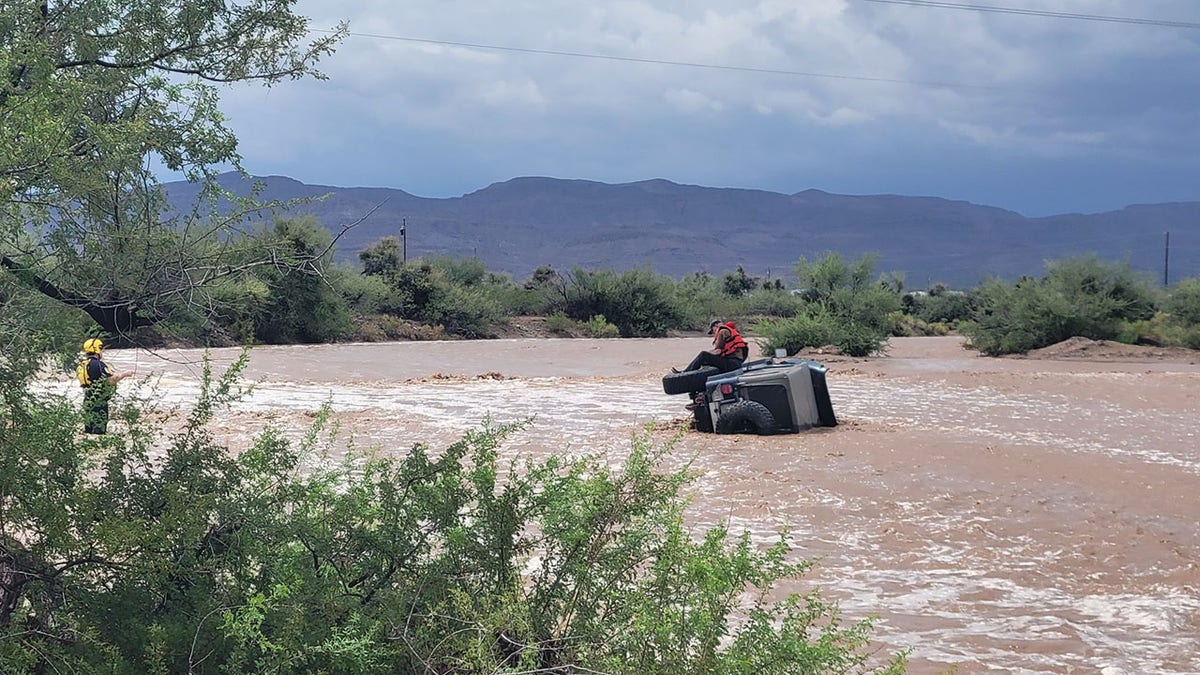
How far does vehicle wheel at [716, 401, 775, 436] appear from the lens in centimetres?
1515

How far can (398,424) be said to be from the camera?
17.1 metres

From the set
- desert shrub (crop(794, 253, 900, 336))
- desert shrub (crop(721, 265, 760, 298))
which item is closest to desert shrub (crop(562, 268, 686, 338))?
desert shrub (crop(794, 253, 900, 336))

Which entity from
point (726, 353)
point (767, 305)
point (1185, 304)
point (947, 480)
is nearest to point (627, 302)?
point (767, 305)

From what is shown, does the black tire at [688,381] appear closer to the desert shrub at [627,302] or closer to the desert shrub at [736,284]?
the desert shrub at [627,302]

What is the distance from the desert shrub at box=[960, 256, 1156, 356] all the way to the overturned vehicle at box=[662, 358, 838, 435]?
2326 cm

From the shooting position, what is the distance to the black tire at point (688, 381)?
15.8m

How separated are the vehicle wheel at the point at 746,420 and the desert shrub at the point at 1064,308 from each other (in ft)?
80.3

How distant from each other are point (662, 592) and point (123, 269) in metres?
2.76

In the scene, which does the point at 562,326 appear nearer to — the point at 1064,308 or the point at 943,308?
the point at 1064,308

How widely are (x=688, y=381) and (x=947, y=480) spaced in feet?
15.3

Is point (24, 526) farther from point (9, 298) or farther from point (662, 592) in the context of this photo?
point (662, 592)

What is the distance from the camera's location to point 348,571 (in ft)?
14.3

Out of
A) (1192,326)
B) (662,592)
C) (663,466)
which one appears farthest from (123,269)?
(1192,326)

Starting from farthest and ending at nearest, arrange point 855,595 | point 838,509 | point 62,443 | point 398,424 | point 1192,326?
point 1192,326, point 398,424, point 838,509, point 855,595, point 62,443
